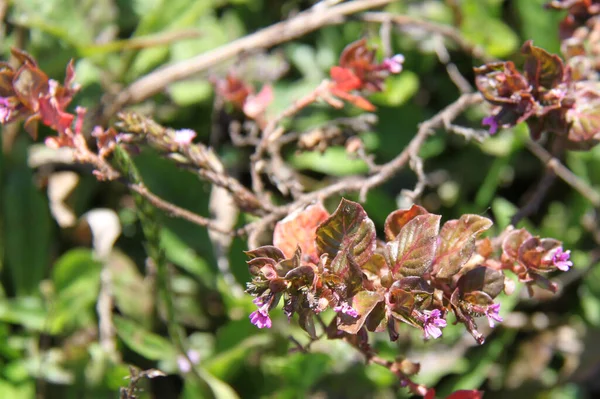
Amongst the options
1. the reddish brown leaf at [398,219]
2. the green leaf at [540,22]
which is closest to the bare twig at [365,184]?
the reddish brown leaf at [398,219]

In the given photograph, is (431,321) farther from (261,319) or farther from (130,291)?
(130,291)

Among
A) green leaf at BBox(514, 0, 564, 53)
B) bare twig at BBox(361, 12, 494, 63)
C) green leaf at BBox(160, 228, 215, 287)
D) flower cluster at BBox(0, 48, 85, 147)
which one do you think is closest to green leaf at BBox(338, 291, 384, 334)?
flower cluster at BBox(0, 48, 85, 147)

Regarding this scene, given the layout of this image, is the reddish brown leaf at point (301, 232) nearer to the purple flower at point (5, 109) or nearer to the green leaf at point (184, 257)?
the purple flower at point (5, 109)

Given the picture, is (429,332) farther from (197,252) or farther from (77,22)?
(77,22)

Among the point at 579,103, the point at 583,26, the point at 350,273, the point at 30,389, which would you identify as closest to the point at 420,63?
the point at 583,26

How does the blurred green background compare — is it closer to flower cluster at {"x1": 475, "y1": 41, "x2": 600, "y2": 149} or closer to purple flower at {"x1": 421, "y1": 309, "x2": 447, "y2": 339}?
flower cluster at {"x1": 475, "y1": 41, "x2": 600, "y2": 149}

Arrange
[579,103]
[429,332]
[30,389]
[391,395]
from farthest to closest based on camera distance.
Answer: [391,395], [30,389], [579,103], [429,332]
